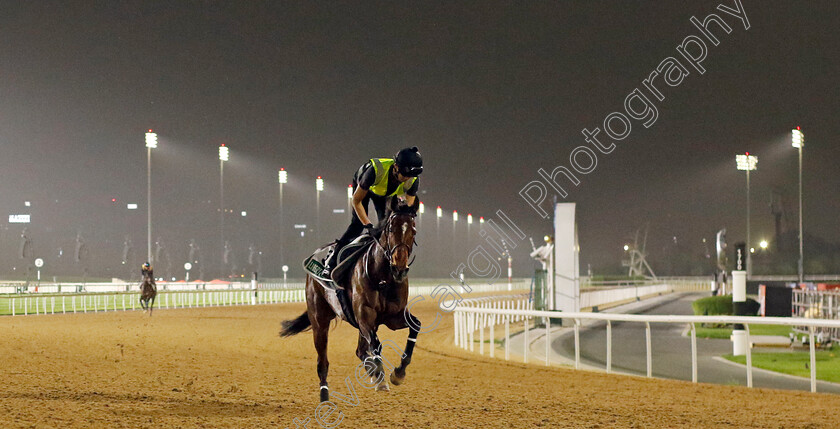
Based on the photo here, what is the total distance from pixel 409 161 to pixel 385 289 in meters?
0.89

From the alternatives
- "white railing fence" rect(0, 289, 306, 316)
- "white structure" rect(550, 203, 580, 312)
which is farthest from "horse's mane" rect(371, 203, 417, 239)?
"white railing fence" rect(0, 289, 306, 316)

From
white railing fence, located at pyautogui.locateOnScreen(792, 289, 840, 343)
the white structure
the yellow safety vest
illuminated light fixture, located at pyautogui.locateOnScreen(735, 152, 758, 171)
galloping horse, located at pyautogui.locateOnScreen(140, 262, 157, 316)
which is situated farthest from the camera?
illuminated light fixture, located at pyautogui.locateOnScreen(735, 152, 758, 171)

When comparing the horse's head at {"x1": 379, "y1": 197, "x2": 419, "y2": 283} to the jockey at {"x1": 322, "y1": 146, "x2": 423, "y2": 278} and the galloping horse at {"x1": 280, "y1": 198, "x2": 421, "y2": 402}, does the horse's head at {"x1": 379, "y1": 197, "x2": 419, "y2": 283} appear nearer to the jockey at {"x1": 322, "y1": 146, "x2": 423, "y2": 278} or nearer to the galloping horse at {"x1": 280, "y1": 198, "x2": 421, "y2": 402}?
the galloping horse at {"x1": 280, "y1": 198, "x2": 421, "y2": 402}

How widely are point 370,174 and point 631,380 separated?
5.63 metres

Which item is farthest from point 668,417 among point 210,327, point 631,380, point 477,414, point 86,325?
point 86,325

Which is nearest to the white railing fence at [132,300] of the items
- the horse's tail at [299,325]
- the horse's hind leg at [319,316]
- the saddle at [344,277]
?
the horse's tail at [299,325]

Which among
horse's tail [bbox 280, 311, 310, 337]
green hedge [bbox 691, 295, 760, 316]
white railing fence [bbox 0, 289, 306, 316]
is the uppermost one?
horse's tail [bbox 280, 311, 310, 337]

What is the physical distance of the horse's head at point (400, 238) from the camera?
5234 mm

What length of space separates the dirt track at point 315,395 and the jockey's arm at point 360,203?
1.58 m

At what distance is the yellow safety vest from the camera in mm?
5730

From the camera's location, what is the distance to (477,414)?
669 centimetres

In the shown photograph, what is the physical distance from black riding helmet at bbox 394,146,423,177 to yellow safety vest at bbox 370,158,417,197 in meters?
0.22

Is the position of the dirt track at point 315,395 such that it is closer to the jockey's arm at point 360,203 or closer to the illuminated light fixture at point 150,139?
the jockey's arm at point 360,203

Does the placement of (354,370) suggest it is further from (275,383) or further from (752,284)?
(752,284)
